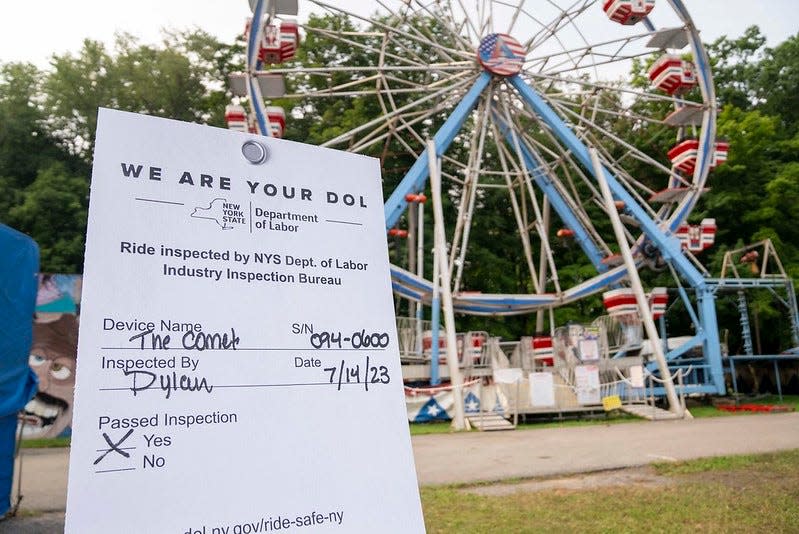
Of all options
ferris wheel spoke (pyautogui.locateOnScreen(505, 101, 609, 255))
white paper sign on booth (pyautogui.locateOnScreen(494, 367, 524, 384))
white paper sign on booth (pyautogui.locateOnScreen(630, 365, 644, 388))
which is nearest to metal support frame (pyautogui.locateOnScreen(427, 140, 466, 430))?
white paper sign on booth (pyautogui.locateOnScreen(494, 367, 524, 384))

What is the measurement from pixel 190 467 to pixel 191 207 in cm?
69

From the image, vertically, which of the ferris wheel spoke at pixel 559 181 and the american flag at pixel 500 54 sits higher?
the american flag at pixel 500 54

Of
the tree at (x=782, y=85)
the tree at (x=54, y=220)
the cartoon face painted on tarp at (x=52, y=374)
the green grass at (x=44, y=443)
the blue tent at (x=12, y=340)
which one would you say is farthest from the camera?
the tree at (x=782, y=85)

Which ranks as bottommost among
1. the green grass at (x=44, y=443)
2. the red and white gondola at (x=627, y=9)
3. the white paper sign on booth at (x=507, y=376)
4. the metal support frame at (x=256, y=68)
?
the green grass at (x=44, y=443)

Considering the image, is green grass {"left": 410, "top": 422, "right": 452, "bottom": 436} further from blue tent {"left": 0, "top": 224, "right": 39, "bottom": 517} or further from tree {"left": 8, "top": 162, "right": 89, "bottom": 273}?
tree {"left": 8, "top": 162, "right": 89, "bottom": 273}

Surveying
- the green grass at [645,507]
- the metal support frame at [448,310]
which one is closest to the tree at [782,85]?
the metal support frame at [448,310]

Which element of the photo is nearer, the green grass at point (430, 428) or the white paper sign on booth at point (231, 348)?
the white paper sign on booth at point (231, 348)

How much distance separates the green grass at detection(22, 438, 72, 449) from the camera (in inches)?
507

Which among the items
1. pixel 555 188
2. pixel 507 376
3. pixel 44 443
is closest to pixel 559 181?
pixel 555 188

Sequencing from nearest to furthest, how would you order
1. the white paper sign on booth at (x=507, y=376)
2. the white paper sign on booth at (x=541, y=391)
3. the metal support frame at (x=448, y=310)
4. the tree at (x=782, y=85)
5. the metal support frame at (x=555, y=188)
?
the metal support frame at (x=448, y=310) < the white paper sign on booth at (x=507, y=376) < the white paper sign on booth at (x=541, y=391) < the metal support frame at (x=555, y=188) < the tree at (x=782, y=85)

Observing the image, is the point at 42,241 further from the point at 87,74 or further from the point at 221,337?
the point at 221,337

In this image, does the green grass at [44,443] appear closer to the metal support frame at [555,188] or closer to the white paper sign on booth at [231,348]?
the metal support frame at [555,188]

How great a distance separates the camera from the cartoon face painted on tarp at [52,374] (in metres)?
14.6

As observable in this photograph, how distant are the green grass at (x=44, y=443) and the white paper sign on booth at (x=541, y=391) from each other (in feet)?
30.5
